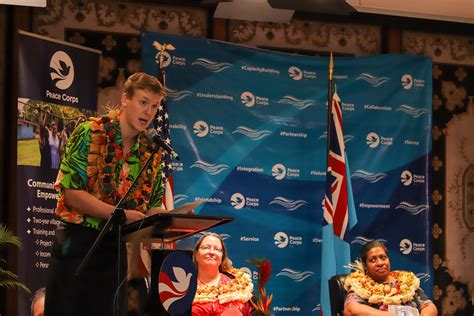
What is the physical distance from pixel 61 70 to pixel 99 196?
390cm

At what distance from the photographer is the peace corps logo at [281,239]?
7.47 m

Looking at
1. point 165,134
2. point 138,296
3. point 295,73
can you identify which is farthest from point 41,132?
point 138,296

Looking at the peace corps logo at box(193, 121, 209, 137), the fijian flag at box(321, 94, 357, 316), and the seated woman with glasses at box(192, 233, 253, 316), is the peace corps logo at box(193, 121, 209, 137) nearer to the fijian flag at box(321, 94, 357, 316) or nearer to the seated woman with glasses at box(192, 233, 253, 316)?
the fijian flag at box(321, 94, 357, 316)

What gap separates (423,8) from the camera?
793cm

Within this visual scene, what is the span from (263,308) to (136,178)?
295 cm

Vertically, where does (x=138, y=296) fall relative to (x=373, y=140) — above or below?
below

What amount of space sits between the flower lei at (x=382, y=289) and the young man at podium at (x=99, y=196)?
3284mm

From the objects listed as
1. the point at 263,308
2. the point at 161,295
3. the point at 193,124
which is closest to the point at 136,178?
the point at 161,295

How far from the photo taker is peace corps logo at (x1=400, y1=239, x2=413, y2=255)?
7.84 m

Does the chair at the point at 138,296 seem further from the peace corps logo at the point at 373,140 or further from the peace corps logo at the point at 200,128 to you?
the peace corps logo at the point at 373,140

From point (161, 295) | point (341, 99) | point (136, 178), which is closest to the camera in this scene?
point (136, 178)

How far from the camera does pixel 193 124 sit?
7.29 meters

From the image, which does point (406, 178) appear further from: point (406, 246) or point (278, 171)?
point (278, 171)

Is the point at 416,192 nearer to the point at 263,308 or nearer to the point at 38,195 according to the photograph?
the point at 263,308
